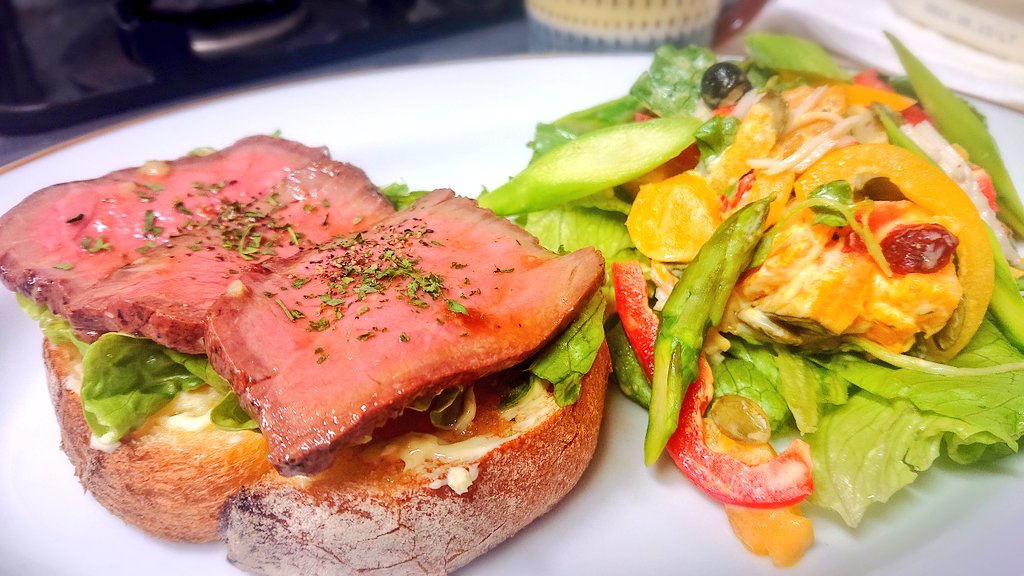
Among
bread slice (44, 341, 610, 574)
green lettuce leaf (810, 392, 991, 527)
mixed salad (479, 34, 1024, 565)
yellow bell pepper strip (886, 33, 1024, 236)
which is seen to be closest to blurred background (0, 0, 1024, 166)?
yellow bell pepper strip (886, 33, 1024, 236)

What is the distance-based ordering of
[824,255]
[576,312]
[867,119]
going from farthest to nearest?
[867,119] < [824,255] < [576,312]

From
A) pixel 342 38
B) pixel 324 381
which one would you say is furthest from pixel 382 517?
pixel 342 38

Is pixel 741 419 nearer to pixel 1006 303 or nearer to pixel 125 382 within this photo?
pixel 1006 303

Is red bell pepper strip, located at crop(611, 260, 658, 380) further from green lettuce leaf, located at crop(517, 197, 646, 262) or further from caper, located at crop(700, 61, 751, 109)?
caper, located at crop(700, 61, 751, 109)

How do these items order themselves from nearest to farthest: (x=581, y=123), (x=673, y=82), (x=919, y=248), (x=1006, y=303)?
(x=919, y=248)
(x=1006, y=303)
(x=673, y=82)
(x=581, y=123)

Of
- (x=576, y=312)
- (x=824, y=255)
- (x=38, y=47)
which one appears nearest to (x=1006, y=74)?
(x=824, y=255)

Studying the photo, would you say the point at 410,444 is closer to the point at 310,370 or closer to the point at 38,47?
the point at 310,370
